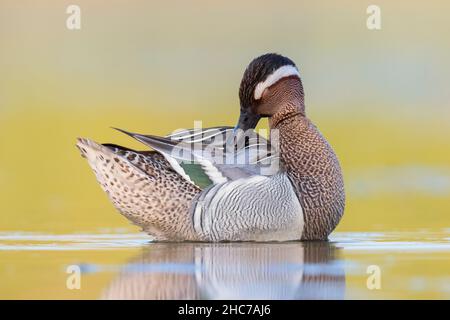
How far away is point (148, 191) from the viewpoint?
30.0 ft

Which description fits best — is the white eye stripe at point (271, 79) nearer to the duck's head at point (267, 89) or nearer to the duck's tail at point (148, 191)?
the duck's head at point (267, 89)

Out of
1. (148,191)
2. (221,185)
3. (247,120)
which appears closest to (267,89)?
(247,120)

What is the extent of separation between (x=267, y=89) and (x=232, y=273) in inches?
102

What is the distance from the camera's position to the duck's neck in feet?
30.6

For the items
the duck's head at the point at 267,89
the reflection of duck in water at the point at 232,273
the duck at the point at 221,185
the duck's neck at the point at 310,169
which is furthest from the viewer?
the duck's head at the point at 267,89

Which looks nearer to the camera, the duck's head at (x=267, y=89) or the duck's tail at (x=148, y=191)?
the duck's tail at (x=148, y=191)

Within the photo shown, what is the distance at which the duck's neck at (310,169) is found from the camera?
30.6ft

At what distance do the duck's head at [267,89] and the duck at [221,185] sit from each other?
0.04 feet

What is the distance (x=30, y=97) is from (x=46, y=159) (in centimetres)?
258

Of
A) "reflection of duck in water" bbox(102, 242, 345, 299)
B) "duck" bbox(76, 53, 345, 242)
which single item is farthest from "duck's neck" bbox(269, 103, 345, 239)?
"reflection of duck in water" bbox(102, 242, 345, 299)

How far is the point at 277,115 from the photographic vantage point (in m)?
9.81

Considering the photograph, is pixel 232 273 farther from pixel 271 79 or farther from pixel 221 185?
pixel 271 79

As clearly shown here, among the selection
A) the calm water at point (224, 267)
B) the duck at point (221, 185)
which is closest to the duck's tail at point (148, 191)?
the duck at point (221, 185)

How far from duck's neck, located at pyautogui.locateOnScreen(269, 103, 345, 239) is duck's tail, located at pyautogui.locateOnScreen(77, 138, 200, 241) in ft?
2.61
